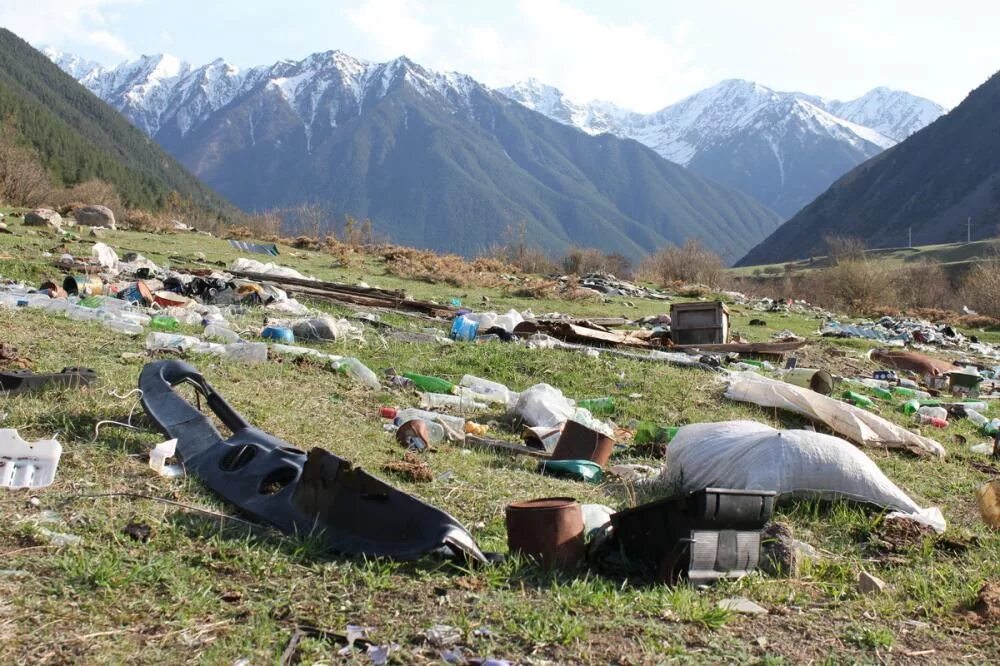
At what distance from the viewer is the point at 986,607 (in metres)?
2.96

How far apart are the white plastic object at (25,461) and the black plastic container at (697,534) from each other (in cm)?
213

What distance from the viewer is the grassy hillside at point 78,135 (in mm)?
78188

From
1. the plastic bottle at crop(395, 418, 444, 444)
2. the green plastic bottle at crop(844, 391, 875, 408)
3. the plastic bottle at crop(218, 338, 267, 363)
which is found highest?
the plastic bottle at crop(218, 338, 267, 363)

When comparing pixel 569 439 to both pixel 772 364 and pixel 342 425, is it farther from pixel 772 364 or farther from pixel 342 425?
pixel 772 364

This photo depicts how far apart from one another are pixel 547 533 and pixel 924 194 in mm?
116965

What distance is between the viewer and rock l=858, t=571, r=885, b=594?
3137 mm

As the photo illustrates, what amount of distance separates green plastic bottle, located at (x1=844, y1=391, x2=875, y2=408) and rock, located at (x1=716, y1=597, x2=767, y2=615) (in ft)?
19.6

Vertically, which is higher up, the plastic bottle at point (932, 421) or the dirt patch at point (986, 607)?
the dirt patch at point (986, 607)

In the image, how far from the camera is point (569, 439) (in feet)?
16.7

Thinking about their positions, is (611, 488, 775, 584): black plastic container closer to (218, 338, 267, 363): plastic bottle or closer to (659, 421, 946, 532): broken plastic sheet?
(659, 421, 946, 532): broken plastic sheet

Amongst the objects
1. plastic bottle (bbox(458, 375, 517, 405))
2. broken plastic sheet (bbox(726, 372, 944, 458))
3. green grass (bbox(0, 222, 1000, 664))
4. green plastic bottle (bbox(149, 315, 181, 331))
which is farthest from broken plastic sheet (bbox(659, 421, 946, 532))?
green plastic bottle (bbox(149, 315, 181, 331))

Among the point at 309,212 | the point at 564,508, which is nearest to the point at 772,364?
the point at 564,508

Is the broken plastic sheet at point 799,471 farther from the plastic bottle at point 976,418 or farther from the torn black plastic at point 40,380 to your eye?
the plastic bottle at point 976,418

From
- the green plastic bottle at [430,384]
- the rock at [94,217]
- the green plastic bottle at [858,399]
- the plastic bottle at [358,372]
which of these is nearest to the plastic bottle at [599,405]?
the green plastic bottle at [430,384]
